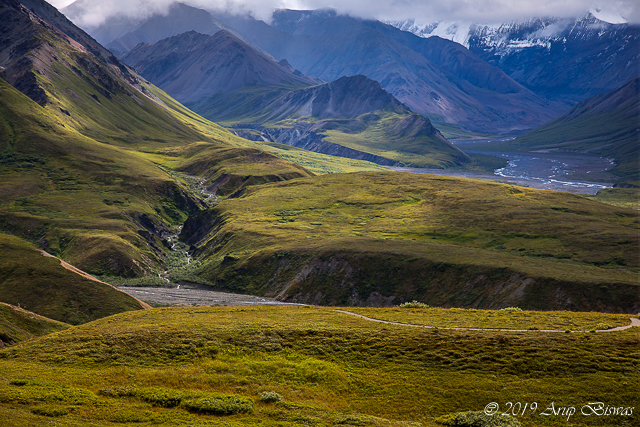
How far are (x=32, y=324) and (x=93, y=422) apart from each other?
41.3 m

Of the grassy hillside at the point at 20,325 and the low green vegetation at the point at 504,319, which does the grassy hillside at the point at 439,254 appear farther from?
the grassy hillside at the point at 20,325

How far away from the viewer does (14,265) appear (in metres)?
95.4

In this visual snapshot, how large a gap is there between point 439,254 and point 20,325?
95.1 metres

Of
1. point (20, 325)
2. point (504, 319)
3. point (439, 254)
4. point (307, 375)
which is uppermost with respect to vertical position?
point (439, 254)

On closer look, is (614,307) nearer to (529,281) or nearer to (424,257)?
(529,281)

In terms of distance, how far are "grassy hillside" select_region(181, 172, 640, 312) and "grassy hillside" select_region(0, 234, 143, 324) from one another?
1785 inches

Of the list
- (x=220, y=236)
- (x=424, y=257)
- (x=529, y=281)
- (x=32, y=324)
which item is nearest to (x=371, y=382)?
(x=32, y=324)

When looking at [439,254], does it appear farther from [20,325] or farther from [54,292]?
[20,325]

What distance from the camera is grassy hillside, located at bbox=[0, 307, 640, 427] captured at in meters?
33.2

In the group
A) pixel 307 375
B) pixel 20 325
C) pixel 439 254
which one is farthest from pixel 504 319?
pixel 439 254

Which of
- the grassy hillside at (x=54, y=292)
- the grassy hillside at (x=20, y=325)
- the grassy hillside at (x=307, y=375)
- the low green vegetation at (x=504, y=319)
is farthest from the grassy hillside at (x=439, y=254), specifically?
the grassy hillside at (x=20, y=325)

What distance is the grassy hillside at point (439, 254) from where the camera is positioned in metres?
101

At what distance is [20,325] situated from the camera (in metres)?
61.4

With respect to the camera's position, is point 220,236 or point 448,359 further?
point 220,236
